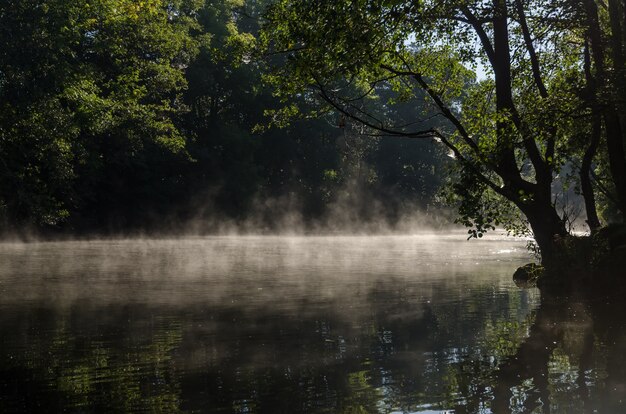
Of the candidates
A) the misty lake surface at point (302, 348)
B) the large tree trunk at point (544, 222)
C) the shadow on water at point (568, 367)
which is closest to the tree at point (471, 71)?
the large tree trunk at point (544, 222)

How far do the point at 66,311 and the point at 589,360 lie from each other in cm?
1038

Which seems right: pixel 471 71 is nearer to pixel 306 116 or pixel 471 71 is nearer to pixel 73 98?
pixel 306 116

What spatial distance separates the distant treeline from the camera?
39781 millimetres

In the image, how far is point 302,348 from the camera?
11445 mm

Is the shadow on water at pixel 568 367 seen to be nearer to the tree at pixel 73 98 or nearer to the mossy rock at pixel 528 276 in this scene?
the mossy rock at pixel 528 276

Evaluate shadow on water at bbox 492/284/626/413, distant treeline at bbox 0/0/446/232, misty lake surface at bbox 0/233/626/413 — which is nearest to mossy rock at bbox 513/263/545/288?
misty lake surface at bbox 0/233/626/413

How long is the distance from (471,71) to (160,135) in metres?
34.7

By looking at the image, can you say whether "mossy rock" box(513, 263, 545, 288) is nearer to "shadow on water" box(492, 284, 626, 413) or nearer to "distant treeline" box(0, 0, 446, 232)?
"distant treeline" box(0, 0, 446, 232)

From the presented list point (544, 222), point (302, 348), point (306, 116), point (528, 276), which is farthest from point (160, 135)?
point (302, 348)

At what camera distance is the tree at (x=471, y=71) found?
54.5ft

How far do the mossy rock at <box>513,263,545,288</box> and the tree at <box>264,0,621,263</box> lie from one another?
1.17m

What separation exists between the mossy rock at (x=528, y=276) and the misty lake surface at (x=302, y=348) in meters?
0.76

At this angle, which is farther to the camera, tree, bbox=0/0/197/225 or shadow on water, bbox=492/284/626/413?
tree, bbox=0/0/197/225

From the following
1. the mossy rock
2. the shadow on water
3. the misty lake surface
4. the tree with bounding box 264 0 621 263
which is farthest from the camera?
the mossy rock
